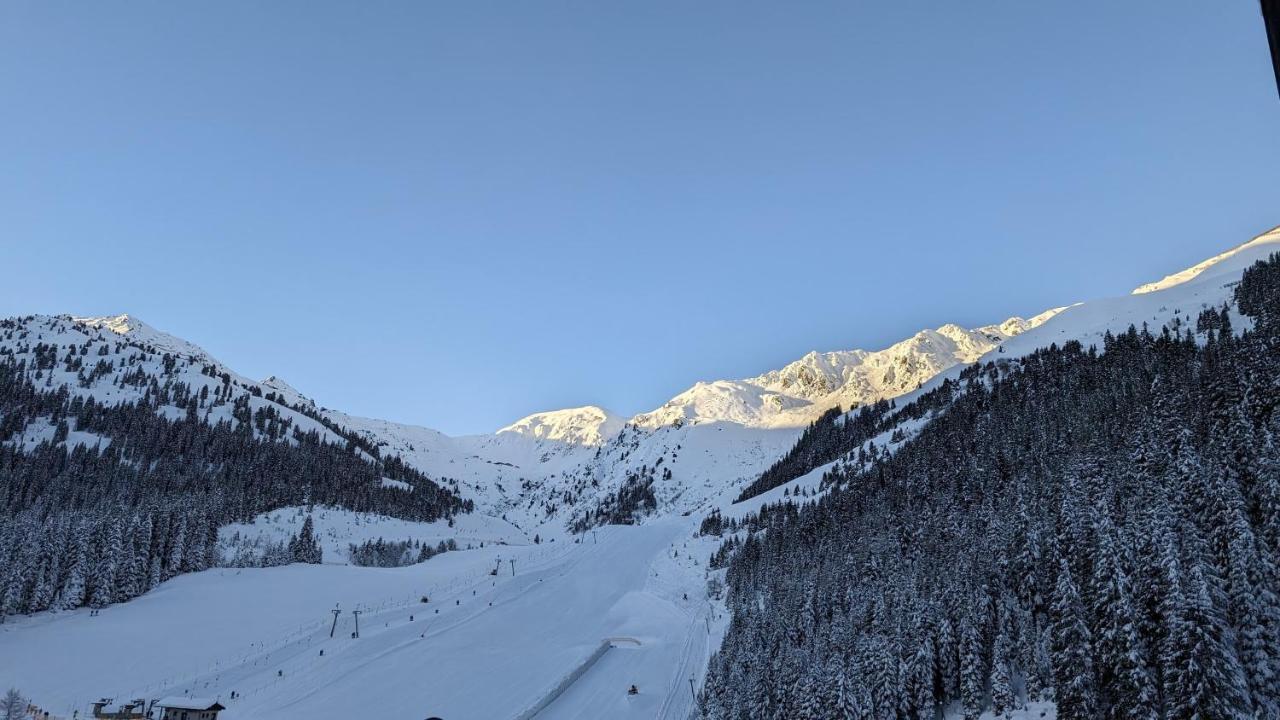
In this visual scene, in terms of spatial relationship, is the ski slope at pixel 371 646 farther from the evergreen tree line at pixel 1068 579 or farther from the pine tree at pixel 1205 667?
the pine tree at pixel 1205 667

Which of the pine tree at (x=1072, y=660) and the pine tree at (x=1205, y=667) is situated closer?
the pine tree at (x=1205, y=667)

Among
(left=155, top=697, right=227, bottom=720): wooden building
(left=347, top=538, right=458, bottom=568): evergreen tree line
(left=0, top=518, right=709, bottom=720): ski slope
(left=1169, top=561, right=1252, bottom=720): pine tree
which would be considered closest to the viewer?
(left=1169, top=561, right=1252, bottom=720): pine tree

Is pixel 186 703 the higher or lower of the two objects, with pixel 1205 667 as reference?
lower

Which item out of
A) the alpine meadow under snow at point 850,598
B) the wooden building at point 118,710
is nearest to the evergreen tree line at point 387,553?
the alpine meadow under snow at point 850,598

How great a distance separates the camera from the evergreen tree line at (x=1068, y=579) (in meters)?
41.8

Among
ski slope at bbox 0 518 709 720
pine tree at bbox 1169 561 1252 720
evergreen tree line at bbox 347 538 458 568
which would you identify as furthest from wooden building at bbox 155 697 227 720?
evergreen tree line at bbox 347 538 458 568

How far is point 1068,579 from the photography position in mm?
50562

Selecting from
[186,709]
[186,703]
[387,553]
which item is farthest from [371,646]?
[387,553]

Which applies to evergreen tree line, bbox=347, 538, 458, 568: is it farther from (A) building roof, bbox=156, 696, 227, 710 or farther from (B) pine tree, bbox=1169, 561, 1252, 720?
(B) pine tree, bbox=1169, 561, 1252, 720

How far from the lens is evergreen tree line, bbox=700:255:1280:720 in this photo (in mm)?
41812

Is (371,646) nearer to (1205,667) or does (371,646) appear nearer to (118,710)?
(118,710)

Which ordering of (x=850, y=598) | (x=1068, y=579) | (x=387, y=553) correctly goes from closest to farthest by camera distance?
(x=1068, y=579) < (x=850, y=598) < (x=387, y=553)

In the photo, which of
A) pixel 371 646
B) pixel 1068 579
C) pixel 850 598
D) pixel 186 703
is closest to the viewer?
pixel 1068 579

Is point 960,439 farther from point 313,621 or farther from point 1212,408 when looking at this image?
point 313,621
